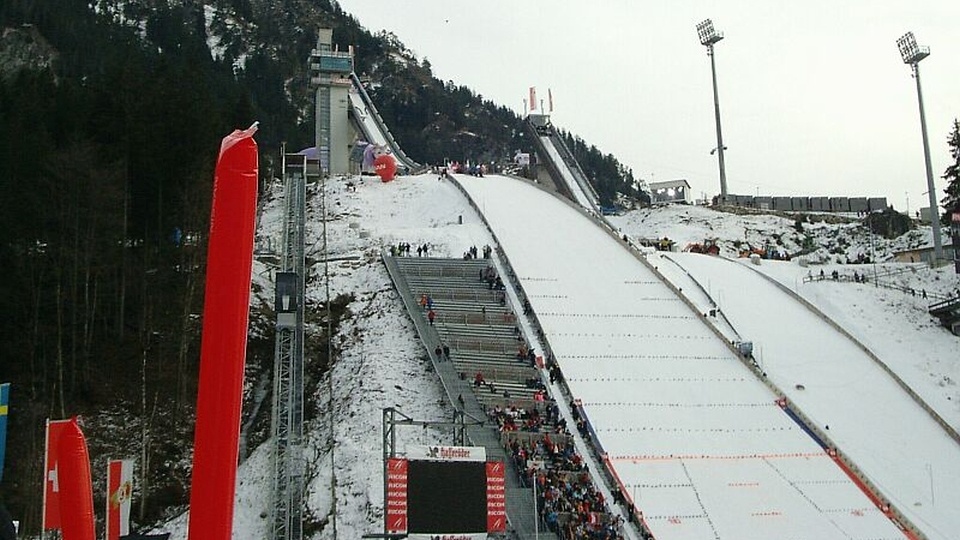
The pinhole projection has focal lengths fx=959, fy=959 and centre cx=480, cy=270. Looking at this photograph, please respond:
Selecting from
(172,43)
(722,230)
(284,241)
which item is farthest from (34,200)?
(172,43)

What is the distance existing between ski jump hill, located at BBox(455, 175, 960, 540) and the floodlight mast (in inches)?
411

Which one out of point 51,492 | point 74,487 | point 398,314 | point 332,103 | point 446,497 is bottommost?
point 446,497

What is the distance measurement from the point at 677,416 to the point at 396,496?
12.7 meters

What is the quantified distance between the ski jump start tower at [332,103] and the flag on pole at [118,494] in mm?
44657

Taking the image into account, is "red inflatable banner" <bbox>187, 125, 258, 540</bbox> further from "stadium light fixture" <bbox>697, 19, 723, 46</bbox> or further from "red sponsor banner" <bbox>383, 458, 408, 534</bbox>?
"stadium light fixture" <bbox>697, 19, 723, 46</bbox>

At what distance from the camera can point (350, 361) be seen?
27.3m

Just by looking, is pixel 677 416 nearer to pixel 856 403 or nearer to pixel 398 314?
pixel 856 403

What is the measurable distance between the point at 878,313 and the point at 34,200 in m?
29.0

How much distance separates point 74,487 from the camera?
11.5 metres

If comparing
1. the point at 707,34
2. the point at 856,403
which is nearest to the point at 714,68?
the point at 707,34

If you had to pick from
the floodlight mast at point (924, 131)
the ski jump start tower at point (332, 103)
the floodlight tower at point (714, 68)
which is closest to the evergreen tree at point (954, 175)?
the floodlight mast at point (924, 131)

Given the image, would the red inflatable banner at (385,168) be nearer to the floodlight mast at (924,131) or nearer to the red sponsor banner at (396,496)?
the floodlight mast at (924,131)

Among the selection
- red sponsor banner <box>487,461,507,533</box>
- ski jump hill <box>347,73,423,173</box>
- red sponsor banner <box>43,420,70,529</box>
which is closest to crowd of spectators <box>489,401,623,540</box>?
red sponsor banner <box>487,461,507,533</box>

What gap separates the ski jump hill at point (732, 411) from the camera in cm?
2289
